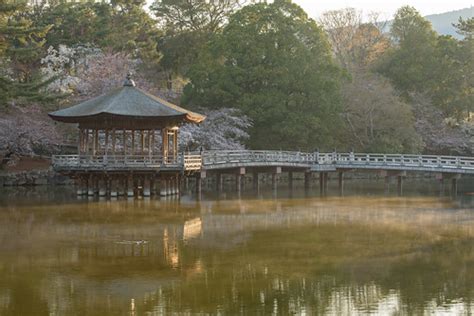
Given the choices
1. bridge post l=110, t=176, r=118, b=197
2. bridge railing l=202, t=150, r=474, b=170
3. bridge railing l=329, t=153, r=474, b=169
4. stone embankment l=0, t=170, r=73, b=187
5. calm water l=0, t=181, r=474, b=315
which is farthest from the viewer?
stone embankment l=0, t=170, r=73, b=187

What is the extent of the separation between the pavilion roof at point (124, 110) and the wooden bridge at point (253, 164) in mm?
1932

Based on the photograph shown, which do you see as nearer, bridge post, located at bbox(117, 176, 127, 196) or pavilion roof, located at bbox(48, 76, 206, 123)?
pavilion roof, located at bbox(48, 76, 206, 123)

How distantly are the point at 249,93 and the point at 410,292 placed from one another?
34.7m

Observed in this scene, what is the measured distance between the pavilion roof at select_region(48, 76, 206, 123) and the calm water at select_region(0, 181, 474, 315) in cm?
447

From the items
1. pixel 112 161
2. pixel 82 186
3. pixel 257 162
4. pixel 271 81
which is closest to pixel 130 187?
pixel 112 161

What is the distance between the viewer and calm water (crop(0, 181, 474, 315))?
1409cm

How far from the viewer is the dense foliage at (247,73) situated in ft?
147

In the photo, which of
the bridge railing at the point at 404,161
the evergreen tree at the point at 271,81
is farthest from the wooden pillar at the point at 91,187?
the bridge railing at the point at 404,161

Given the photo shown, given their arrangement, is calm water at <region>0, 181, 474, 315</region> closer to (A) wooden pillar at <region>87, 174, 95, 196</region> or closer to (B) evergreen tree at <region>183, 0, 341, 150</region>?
(A) wooden pillar at <region>87, 174, 95, 196</region>

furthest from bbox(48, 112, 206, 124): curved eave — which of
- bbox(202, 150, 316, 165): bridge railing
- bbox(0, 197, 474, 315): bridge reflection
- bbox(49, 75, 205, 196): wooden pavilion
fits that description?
bbox(0, 197, 474, 315): bridge reflection

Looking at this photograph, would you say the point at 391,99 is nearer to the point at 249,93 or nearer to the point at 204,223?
the point at 249,93

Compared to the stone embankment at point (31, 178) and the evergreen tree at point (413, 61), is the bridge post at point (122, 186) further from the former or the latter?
the evergreen tree at point (413, 61)

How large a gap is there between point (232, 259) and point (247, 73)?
31091mm

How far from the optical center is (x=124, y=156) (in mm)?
34156
